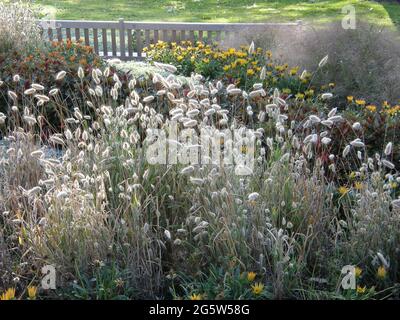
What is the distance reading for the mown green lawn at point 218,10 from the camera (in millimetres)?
13227

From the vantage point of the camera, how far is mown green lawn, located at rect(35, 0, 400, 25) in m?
13.2

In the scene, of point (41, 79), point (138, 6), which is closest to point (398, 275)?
point (41, 79)

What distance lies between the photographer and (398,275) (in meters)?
2.98

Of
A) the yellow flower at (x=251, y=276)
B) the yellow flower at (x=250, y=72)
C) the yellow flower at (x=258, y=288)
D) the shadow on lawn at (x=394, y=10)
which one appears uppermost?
the shadow on lawn at (x=394, y=10)

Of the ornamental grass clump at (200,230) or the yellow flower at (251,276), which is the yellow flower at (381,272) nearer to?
the ornamental grass clump at (200,230)

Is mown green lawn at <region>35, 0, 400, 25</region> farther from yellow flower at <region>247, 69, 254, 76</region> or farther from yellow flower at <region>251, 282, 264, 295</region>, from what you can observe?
yellow flower at <region>251, 282, 264, 295</region>

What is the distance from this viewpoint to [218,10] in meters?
14.4

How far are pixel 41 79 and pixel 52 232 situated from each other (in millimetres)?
2602

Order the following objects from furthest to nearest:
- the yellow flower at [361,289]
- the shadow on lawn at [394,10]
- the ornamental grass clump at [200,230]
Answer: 1. the shadow on lawn at [394,10]
2. the ornamental grass clump at [200,230]
3. the yellow flower at [361,289]

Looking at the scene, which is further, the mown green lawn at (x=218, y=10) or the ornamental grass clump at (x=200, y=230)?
the mown green lawn at (x=218, y=10)

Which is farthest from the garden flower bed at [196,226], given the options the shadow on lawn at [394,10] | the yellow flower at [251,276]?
the shadow on lawn at [394,10]

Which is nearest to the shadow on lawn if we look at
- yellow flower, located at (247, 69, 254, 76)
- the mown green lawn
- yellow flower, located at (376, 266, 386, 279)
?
the mown green lawn
